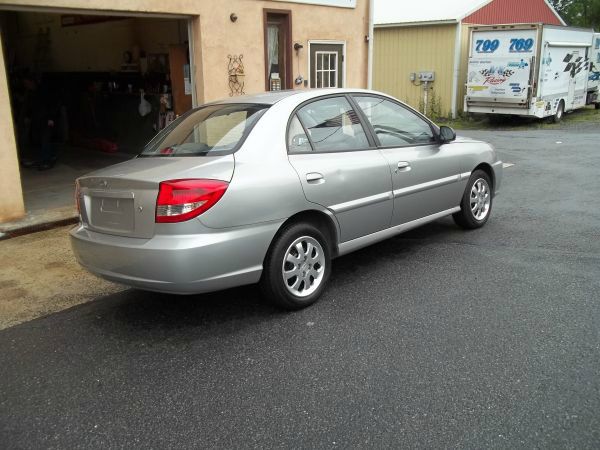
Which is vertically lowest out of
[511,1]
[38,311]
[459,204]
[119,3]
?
[38,311]

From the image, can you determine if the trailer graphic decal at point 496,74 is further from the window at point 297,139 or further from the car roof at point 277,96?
the window at point 297,139

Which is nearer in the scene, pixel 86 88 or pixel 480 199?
pixel 480 199

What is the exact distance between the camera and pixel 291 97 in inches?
181

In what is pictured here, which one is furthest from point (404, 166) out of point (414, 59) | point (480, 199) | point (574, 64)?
point (414, 59)

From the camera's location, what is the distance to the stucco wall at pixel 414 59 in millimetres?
20641

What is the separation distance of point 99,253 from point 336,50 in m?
8.06

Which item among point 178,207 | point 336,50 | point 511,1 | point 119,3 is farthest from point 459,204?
point 511,1

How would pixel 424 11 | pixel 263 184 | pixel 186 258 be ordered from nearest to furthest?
pixel 186 258 < pixel 263 184 < pixel 424 11

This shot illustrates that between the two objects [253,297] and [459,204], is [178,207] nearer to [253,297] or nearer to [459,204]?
[253,297]

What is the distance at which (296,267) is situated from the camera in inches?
170

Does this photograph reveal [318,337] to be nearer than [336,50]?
Yes

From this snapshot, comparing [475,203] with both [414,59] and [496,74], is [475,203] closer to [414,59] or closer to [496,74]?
[496,74]

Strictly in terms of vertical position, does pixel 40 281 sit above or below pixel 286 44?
below

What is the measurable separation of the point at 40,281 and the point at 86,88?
916 centimetres
